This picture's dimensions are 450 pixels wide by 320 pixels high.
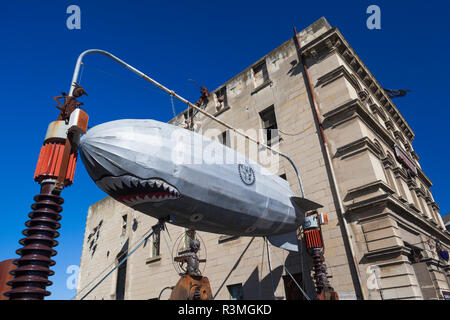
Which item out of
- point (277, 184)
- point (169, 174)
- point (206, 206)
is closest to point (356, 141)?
point (277, 184)

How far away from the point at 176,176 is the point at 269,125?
11150 millimetres

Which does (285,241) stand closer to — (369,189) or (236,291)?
(369,189)

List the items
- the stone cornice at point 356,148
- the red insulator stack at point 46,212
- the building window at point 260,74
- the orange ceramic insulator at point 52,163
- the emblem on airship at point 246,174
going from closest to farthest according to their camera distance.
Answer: the red insulator stack at point 46,212, the orange ceramic insulator at point 52,163, the emblem on airship at point 246,174, the stone cornice at point 356,148, the building window at point 260,74

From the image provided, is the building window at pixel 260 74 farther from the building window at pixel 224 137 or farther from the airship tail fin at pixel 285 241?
the airship tail fin at pixel 285 241

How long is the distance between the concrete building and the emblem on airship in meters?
3.66

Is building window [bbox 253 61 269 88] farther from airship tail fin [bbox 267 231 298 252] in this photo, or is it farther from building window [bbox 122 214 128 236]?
building window [bbox 122 214 128 236]

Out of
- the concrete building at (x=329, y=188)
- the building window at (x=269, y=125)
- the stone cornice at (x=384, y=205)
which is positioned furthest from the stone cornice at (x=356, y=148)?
the building window at (x=269, y=125)

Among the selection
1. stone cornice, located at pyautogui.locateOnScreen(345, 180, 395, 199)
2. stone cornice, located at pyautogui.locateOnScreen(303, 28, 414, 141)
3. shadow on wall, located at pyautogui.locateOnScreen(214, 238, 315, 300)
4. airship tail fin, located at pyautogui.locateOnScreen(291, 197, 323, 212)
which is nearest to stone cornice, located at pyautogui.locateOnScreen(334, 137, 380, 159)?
stone cornice, located at pyautogui.locateOnScreen(345, 180, 395, 199)

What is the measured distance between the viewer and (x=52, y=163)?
14.6ft

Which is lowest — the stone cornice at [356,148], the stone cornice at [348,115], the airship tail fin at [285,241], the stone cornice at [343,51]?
the airship tail fin at [285,241]

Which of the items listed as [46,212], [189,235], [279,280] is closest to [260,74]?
[189,235]

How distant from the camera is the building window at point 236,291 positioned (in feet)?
42.6

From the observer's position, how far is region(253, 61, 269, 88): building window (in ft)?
56.1
